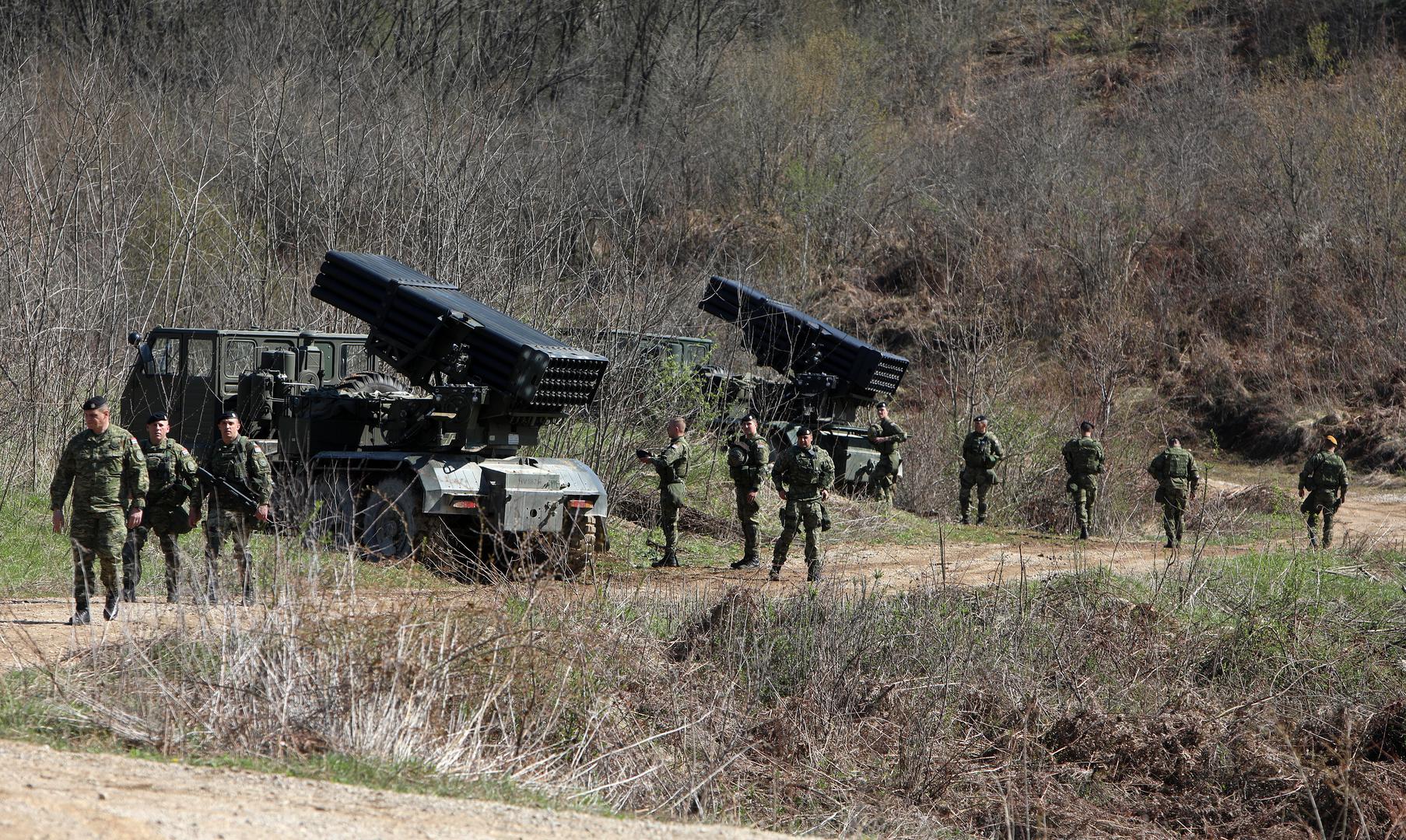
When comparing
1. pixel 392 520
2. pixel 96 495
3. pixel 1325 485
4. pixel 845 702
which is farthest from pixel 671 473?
pixel 1325 485

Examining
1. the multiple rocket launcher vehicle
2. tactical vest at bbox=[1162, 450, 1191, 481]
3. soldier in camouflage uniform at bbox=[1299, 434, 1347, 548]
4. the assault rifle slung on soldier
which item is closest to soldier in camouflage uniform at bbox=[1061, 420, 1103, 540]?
tactical vest at bbox=[1162, 450, 1191, 481]

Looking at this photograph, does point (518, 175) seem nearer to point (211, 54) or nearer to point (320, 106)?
point (320, 106)

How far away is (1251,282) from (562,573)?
90.5ft

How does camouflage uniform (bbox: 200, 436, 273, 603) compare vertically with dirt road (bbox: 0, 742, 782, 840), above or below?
above

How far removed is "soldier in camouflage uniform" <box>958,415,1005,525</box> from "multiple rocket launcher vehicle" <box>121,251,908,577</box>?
7.11 meters

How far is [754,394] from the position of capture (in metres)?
20.1

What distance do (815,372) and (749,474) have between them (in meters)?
6.30

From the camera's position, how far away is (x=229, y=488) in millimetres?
10258

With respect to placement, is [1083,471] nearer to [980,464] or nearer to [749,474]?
[980,464]

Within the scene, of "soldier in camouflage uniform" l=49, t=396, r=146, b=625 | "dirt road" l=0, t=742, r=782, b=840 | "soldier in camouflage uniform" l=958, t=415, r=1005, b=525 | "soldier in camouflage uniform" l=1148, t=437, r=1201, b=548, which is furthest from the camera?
"soldier in camouflage uniform" l=958, t=415, r=1005, b=525

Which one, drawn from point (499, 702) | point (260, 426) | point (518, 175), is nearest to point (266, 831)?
point (499, 702)

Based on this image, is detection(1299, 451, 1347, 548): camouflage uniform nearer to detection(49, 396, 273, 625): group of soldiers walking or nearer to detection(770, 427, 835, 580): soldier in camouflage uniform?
detection(770, 427, 835, 580): soldier in camouflage uniform

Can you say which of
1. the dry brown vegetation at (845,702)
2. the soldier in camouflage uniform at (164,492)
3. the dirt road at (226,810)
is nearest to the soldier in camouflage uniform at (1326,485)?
the dry brown vegetation at (845,702)

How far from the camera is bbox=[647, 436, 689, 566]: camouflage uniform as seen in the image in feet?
44.7
